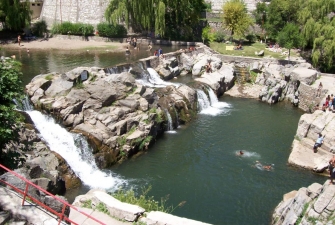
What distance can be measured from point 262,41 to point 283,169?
26251mm

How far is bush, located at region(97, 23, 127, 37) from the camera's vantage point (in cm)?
4250

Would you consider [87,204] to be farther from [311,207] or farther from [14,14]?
[14,14]

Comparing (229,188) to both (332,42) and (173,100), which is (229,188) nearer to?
(173,100)

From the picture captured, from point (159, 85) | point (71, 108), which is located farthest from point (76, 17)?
point (71, 108)

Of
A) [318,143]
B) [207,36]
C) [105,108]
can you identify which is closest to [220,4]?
[207,36]

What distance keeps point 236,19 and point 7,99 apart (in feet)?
114

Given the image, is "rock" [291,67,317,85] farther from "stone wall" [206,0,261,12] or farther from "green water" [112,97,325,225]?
"stone wall" [206,0,261,12]

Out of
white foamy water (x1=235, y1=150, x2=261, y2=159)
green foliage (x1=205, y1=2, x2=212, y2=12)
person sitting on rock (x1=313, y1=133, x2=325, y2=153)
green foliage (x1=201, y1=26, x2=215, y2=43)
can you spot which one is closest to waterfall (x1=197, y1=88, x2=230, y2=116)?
white foamy water (x1=235, y1=150, x2=261, y2=159)

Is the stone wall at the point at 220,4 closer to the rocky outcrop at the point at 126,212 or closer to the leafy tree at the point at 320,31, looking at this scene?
the leafy tree at the point at 320,31

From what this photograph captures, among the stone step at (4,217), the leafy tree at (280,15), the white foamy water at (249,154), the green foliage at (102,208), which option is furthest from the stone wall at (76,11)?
the stone step at (4,217)

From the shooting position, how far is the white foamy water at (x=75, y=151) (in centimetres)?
1884

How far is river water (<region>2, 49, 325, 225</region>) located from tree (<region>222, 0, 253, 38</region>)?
14766 mm

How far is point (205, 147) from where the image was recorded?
22.5 m

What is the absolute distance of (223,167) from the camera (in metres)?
20.2
